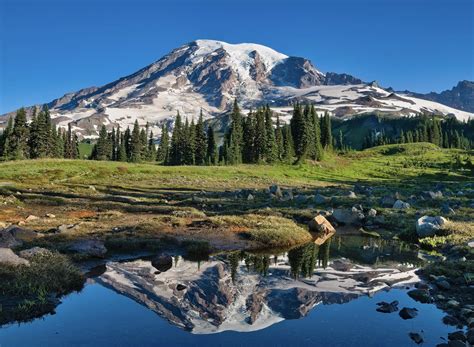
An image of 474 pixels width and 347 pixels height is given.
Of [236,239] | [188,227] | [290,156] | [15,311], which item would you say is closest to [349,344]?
[15,311]

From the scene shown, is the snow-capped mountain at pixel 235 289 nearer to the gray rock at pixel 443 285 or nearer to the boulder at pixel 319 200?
the gray rock at pixel 443 285

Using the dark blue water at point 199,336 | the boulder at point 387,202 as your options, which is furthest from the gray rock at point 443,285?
the boulder at point 387,202

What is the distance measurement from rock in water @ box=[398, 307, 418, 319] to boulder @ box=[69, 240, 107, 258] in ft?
48.0

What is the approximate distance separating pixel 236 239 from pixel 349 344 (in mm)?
15315

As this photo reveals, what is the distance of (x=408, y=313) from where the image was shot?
45.7 ft

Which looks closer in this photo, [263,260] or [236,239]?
[263,260]


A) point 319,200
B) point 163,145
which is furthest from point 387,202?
point 163,145

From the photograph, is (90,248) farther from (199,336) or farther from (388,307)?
(388,307)

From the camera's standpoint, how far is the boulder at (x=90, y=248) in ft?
68.9

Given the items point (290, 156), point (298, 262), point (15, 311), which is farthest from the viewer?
point (290, 156)

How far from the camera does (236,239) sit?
26766 mm

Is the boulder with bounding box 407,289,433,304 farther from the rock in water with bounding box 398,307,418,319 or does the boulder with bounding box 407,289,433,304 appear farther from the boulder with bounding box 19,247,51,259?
the boulder with bounding box 19,247,51,259

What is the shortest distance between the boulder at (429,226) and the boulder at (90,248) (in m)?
21.2

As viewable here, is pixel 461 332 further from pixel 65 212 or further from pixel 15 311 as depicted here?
pixel 65 212
